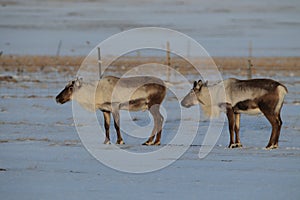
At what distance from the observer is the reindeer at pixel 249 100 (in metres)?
14.0

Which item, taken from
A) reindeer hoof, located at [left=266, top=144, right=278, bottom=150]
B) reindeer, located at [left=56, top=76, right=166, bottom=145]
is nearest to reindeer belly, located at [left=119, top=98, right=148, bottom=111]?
reindeer, located at [left=56, top=76, right=166, bottom=145]

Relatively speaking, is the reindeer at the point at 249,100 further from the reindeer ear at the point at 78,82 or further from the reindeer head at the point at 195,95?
the reindeer ear at the point at 78,82

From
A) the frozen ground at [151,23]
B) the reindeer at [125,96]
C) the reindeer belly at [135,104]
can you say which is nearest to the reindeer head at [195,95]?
the reindeer at [125,96]

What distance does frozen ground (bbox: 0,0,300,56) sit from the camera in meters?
51.2

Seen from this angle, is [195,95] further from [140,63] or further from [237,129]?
[140,63]

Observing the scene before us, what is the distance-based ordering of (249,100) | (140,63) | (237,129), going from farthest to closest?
(140,63)
(237,129)
(249,100)

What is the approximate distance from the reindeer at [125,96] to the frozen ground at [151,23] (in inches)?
1221

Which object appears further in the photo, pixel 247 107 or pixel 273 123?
pixel 247 107

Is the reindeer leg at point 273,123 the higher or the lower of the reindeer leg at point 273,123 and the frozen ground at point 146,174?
the higher

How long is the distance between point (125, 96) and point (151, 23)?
4411 centimetres

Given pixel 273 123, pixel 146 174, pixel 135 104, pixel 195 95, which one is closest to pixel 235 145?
pixel 273 123

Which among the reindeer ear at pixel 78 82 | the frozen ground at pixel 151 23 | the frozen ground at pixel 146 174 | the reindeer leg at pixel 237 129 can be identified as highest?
the frozen ground at pixel 151 23

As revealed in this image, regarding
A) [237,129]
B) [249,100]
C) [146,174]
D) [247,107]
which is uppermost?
[249,100]

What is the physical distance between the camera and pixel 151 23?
58.9 m
